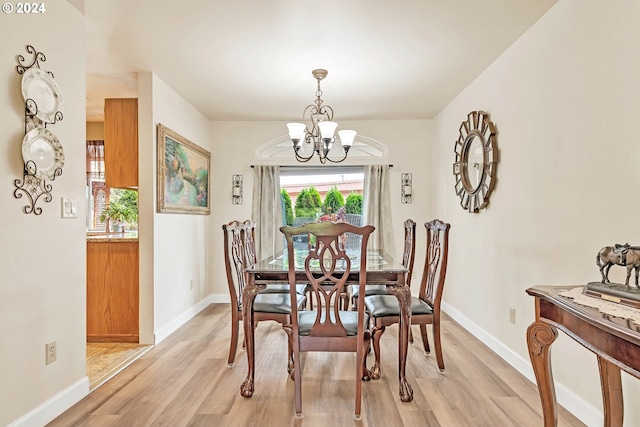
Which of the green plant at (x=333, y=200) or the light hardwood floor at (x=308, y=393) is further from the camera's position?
the green plant at (x=333, y=200)

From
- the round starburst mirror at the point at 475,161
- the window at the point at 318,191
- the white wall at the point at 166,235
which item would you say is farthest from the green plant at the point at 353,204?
the white wall at the point at 166,235

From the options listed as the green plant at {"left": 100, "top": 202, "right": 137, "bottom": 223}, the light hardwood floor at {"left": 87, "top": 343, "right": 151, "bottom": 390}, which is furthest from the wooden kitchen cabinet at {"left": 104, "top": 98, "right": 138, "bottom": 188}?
Answer: the light hardwood floor at {"left": 87, "top": 343, "right": 151, "bottom": 390}

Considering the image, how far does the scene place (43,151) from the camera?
2172 mm

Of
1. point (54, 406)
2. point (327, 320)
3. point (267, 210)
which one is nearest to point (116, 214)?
point (267, 210)

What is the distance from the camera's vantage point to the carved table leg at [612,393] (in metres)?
1.74

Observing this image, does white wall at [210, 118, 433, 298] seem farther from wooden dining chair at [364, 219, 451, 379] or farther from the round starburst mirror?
wooden dining chair at [364, 219, 451, 379]

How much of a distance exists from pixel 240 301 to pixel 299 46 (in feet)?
6.79

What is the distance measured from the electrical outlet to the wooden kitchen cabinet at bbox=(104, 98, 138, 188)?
6.19 ft

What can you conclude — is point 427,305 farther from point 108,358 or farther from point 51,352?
point 108,358

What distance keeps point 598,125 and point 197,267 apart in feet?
14.2

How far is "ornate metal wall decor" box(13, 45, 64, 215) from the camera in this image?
2055 mm

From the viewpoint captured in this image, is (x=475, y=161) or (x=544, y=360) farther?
(x=475, y=161)

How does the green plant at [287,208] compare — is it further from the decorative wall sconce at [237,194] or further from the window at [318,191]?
the decorative wall sconce at [237,194]

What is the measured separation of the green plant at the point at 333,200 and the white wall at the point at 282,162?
0.55 metres
